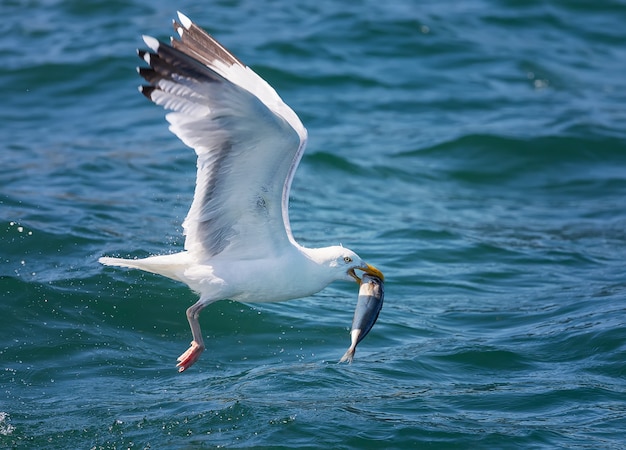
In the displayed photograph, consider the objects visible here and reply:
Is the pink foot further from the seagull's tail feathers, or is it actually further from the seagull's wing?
the seagull's wing

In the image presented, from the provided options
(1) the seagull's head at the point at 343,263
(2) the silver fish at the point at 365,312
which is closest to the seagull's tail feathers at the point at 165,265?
(1) the seagull's head at the point at 343,263

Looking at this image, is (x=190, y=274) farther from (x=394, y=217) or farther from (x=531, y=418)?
(x=394, y=217)

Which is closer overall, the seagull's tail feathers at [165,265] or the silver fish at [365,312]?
the silver fish at [365,312]

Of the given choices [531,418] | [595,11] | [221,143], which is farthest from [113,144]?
[595,11]

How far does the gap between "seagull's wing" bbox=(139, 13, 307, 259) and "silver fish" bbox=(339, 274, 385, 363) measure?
2.40ft

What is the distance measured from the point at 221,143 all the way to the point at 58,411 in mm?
2307

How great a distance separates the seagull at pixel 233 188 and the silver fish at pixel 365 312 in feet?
0.57

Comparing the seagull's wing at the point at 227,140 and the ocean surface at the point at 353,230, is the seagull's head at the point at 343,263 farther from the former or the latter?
the ocean surface at the point at 353,230

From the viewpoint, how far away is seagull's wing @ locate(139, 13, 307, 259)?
20.4 ft

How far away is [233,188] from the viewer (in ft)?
23.0

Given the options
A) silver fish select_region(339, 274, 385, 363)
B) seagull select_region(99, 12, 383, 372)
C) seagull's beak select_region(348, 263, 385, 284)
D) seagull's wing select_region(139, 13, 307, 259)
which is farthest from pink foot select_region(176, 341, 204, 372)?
seagull's beak select_region(348, 263, 385, 284)

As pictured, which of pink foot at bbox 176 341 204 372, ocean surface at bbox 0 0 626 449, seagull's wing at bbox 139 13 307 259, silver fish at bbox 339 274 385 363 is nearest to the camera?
seagull's wing at bbox 139 13 307 259

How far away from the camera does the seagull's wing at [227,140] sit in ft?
20.4

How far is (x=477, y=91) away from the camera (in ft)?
54.7
